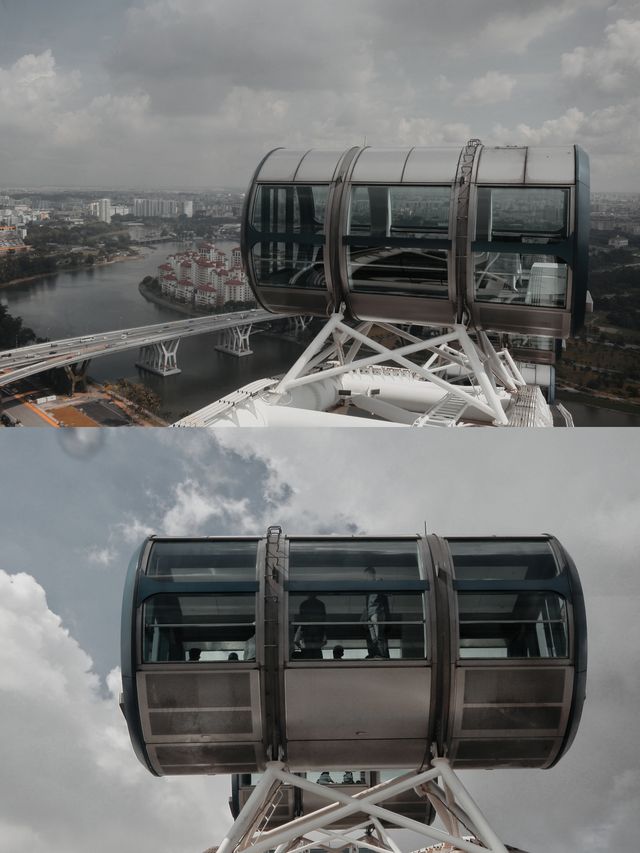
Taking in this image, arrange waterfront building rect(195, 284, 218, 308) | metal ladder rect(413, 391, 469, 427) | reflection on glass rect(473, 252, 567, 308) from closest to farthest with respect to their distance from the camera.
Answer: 1. reflection on glass rect(473, 252, 567, 308)
2. metal ladder rect(413, 391, 469, 427)
3. waterfront building rect(195, 284, 218, 308)

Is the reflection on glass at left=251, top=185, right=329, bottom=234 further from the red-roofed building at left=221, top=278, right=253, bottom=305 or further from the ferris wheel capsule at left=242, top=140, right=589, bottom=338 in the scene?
the red-roofed building at left=221, top=278, right=253, bottom=305

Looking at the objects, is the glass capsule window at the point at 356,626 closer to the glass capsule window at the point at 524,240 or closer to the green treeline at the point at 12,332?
the glass capsule window at the point at 524,240

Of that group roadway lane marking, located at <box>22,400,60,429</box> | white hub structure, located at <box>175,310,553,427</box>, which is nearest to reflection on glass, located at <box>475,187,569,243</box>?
white hub structure, located at <box>175,310,553,427</box>

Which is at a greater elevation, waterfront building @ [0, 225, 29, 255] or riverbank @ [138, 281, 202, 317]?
waterfront building @ [0, 225, 29, 255]

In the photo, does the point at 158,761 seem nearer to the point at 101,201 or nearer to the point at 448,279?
the point at 448,279

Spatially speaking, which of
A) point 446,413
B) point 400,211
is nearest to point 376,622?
point 446,413

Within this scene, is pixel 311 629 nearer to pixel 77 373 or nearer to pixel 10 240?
pixel 77 373

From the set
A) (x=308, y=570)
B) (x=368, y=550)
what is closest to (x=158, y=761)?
(x=308, y=570)

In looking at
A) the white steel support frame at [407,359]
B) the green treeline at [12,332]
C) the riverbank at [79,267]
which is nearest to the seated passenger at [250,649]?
the white steel support frame at [407,359]
